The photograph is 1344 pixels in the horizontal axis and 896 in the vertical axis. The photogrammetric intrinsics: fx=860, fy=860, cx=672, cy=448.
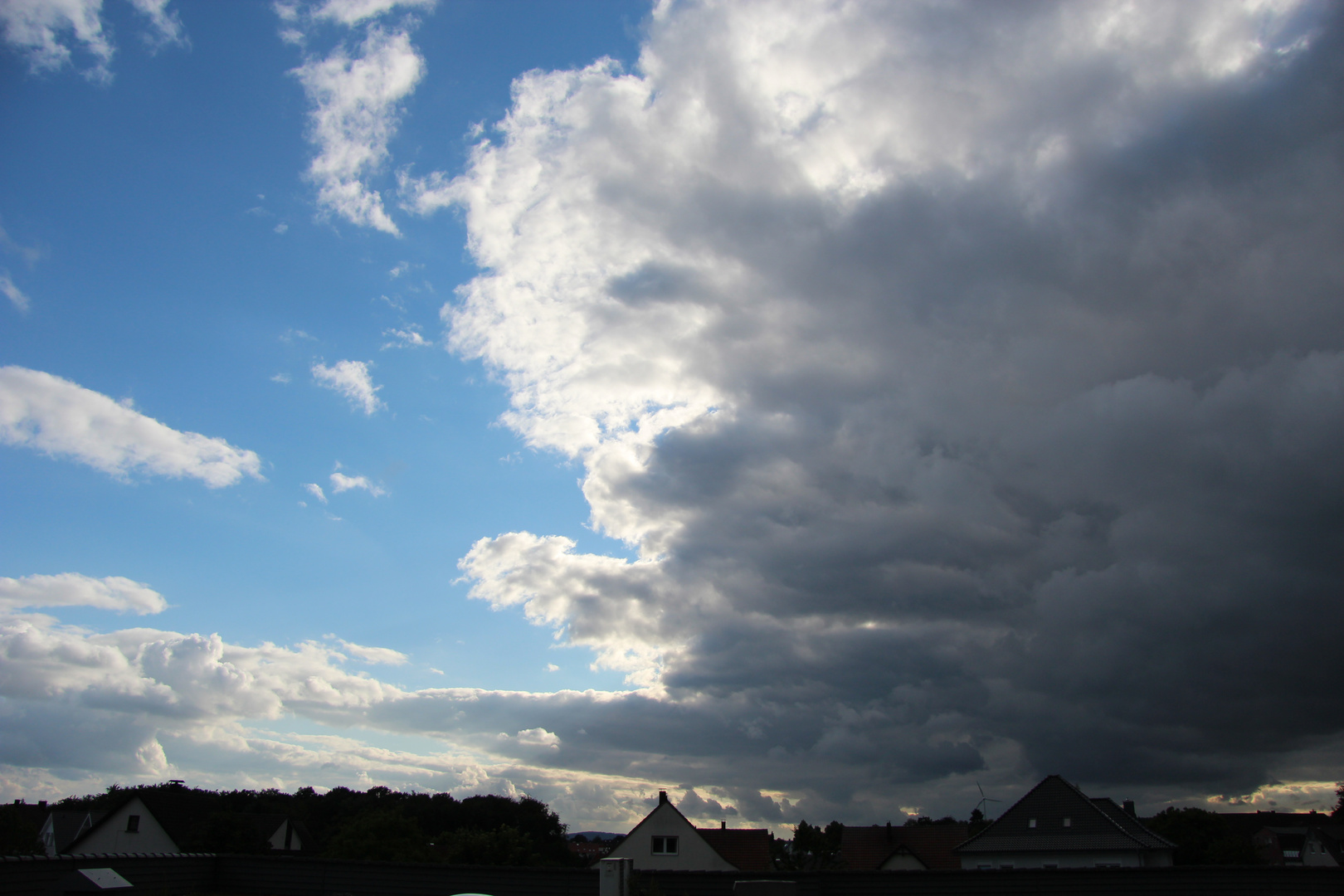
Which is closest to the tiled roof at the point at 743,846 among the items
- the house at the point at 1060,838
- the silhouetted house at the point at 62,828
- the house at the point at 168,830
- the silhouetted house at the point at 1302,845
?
the house at the point at 1060,838

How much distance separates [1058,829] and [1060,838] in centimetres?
69

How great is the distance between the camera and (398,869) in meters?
30.5

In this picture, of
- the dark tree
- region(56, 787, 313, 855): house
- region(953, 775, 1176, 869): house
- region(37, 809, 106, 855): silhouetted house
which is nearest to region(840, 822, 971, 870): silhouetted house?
region(953, 775, 1176, 869): house

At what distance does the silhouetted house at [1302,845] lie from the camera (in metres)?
101

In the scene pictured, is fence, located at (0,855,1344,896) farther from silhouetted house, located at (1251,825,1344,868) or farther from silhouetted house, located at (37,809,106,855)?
silhouetted house, located at (1251,825,1344,868)

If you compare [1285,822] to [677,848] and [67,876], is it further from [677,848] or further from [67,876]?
[67,876]

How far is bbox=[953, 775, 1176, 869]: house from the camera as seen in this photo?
55594mm

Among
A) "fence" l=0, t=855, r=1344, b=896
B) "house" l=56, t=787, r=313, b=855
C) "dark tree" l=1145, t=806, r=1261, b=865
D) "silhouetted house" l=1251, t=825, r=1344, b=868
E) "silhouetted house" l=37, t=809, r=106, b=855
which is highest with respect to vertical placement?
"fence" l=0, t=855, r=1344, b=896

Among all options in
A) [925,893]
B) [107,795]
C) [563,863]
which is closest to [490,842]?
[925,893]

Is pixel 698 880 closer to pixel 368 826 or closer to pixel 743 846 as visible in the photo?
pixel 368 826

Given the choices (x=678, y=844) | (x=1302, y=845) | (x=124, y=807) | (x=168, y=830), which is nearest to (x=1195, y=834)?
(x=1302, y=845)

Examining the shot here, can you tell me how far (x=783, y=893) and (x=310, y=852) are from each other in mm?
75608

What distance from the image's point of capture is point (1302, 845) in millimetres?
111625

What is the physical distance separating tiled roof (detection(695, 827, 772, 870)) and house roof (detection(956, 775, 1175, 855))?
48.5 feet
